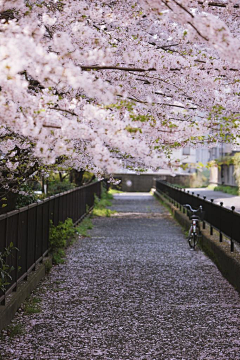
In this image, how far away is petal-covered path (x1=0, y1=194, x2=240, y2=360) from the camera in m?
6.08

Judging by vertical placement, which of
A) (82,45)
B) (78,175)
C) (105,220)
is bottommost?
(105,220)

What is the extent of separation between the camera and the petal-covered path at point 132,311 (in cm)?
608

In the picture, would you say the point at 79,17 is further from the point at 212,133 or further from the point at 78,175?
the point at 78,175

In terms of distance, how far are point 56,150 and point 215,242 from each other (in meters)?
8.49

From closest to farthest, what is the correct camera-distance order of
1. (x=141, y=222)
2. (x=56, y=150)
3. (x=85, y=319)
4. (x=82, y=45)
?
(x=56, y=150) → (x=82, y=45) → (x=85, y=319) → (x=141, y=222)

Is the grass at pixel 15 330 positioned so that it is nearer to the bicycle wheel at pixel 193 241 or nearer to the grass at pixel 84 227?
the bicycle wheel at pixel 193 241

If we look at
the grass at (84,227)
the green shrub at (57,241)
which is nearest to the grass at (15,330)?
the green shrub at (57,241)

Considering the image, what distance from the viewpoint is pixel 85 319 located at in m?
7.35

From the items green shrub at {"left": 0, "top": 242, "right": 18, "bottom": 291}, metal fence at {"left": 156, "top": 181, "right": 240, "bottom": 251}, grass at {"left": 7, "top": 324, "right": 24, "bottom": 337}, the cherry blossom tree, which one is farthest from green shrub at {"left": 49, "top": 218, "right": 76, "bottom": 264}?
grass at {"left": 7, "top": 324, "right": 24, "bottom": 337}

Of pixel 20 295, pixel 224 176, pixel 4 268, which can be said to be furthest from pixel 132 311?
pixel 224 176

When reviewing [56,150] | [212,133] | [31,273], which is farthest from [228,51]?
[212,133]

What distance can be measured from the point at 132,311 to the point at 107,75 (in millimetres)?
3379

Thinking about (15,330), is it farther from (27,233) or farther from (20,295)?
(27,233)

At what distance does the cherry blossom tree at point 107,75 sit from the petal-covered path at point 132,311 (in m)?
2.11
